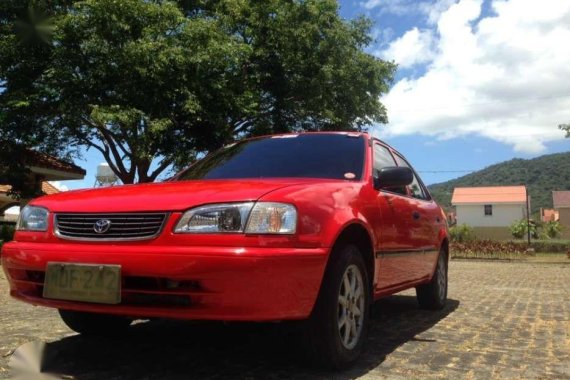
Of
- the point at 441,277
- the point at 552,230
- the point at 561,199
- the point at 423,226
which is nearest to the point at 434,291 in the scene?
the point at 441,277

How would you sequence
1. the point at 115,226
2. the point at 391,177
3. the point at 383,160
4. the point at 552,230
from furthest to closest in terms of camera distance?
1. the point at 552,230
2. the point at 383,160
3. the point at 391,177
4. the point at 115,226

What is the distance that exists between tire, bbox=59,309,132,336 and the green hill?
282 ft

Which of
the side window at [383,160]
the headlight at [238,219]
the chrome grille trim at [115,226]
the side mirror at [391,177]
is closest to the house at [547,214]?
the side window at [383,160]

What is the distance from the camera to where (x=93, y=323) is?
4160 millimetres

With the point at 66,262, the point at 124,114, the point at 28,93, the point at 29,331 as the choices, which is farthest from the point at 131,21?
the point at 66,262

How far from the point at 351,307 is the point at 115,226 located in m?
1.56

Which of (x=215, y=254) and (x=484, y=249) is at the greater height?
(x=215, y=254)

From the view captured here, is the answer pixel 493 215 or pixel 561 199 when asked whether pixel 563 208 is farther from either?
pixel 493 215

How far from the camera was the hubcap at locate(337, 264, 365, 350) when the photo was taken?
3514 millimetres

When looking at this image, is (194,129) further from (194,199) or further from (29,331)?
(194,199)

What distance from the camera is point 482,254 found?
30.7m

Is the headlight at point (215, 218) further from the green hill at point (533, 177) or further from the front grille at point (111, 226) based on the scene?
the green hill at point (533, 177)

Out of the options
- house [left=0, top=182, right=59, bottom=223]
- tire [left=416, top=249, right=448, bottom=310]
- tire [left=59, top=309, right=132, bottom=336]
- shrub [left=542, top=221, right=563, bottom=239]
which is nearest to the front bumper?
tire [left=59, top=309, right=132, bottom=336]

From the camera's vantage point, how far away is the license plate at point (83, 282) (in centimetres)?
299
